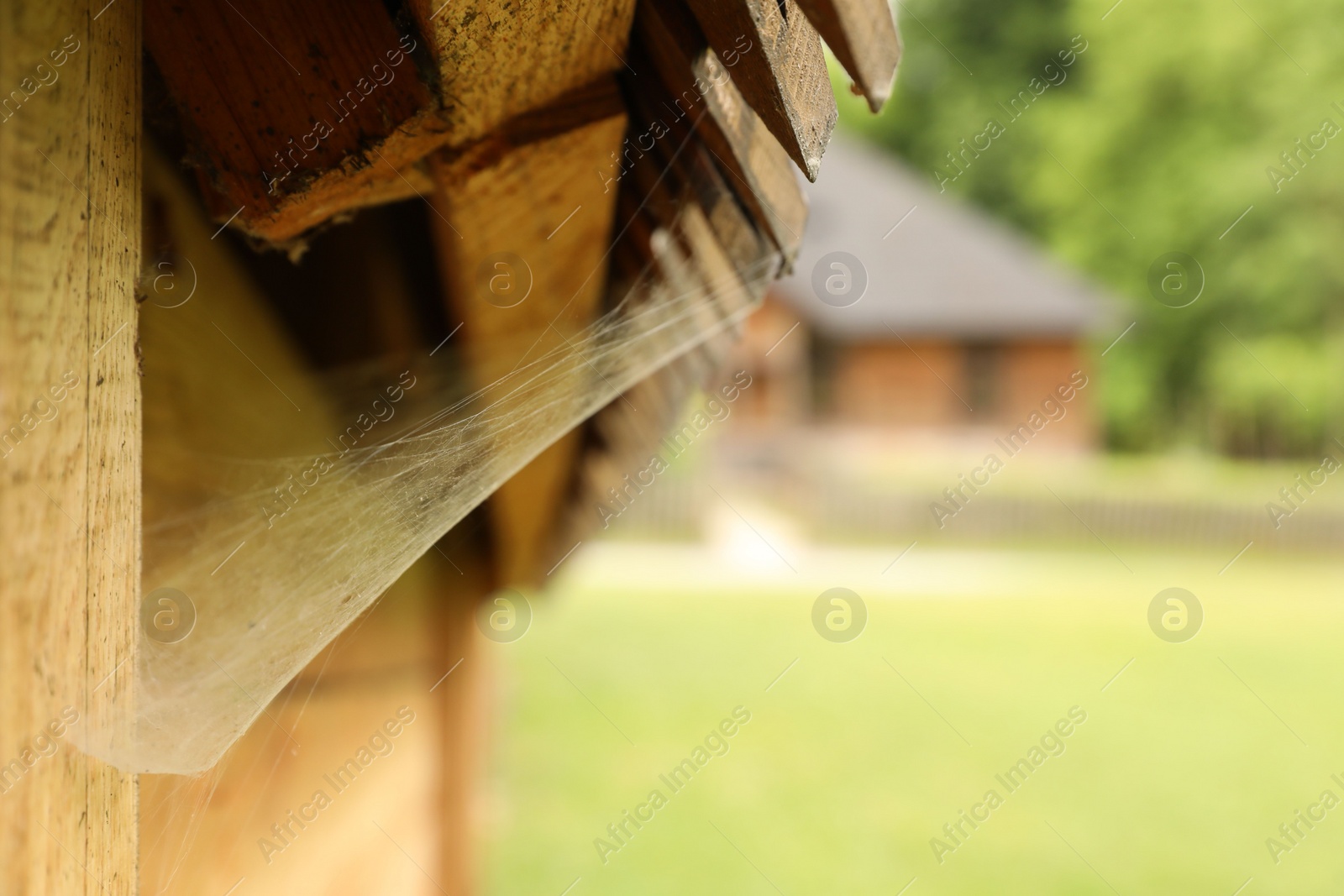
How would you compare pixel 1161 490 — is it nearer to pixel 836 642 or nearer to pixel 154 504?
pixel 836 642

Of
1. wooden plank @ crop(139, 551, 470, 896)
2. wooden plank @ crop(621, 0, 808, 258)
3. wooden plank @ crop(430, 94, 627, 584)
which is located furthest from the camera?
wooden plank @ crop(139, 551, 470, 896)

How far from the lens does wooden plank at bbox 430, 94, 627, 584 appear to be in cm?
105

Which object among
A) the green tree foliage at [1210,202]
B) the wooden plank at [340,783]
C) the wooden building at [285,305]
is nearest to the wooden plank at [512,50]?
the wooden building at [285,305]

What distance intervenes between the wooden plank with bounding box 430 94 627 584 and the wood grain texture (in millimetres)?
361

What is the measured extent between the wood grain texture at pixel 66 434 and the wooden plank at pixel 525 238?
0.36 m

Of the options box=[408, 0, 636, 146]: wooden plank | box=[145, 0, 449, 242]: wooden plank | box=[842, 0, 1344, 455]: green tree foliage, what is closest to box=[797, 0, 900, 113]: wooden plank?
box=[408, 0, 636, 146]: wooden plank

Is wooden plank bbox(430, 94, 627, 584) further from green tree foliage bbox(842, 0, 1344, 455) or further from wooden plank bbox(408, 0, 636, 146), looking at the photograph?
green tree foliage bbox(842, 0, 1344, 455)

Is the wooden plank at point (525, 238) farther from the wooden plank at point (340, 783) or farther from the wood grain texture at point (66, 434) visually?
the wooden plank at point (340, 783)

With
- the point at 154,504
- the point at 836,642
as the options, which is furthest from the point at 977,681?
the point at 154,504

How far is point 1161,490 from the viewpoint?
20000mm

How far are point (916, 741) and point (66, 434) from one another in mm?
10655

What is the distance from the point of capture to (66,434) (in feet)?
2.25

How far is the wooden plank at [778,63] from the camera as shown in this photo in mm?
761

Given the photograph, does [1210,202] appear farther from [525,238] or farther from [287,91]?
[287,91]
